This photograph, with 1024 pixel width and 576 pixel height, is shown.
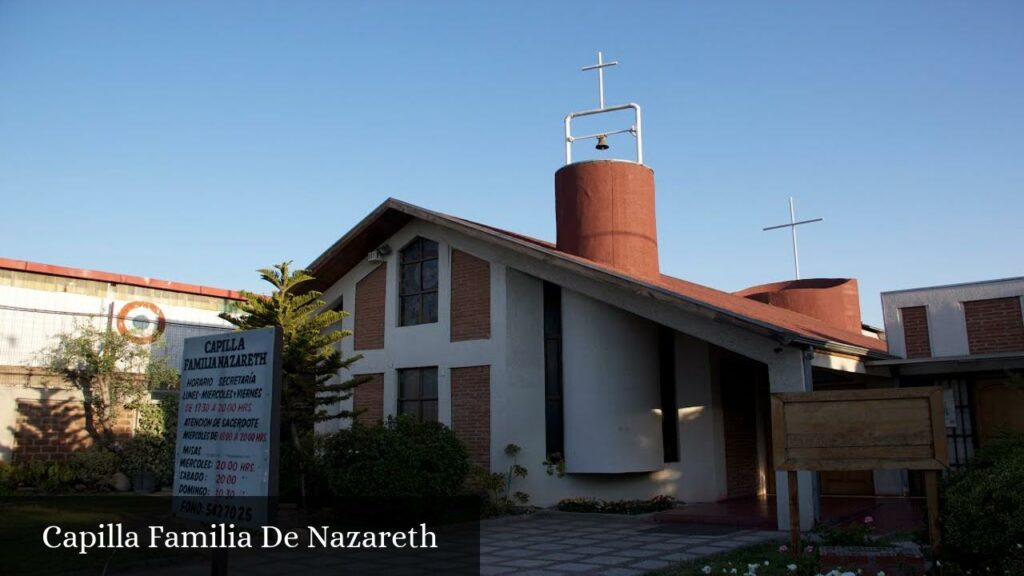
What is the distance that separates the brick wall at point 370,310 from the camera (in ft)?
54.4

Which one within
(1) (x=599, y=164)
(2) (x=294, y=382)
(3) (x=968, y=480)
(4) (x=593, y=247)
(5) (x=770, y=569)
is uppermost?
(1) (x=599, y=164)

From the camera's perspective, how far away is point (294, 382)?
43.0 ft

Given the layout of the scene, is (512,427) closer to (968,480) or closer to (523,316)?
(523,316)

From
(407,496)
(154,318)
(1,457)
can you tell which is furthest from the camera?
(154,318)

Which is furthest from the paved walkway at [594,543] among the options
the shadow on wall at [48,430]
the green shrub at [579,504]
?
the shadow on wall at [48,430]

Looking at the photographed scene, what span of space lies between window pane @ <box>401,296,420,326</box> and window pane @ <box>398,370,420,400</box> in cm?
99

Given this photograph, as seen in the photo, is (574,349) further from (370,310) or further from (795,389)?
(370,310)

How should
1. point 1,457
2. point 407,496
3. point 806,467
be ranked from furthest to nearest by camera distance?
point 1,457, point 407,496, point 806,467

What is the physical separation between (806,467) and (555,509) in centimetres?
617

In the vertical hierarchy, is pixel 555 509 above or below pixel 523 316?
below

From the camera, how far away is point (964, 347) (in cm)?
1459

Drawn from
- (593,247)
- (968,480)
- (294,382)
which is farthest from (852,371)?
(294,382)

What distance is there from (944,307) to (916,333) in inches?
26.7

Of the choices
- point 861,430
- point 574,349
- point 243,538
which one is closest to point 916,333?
point 574,349
